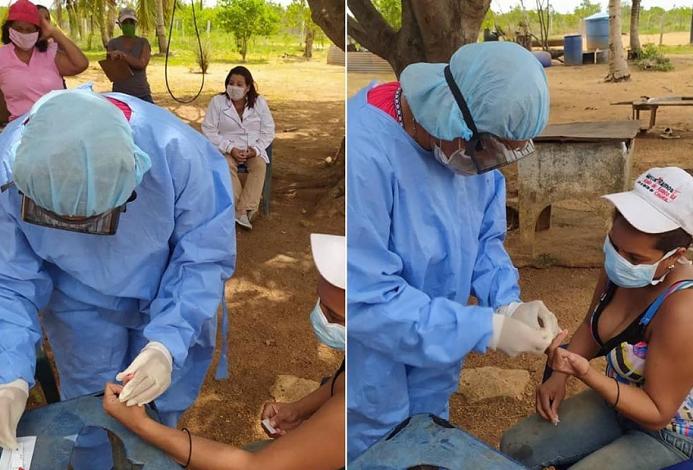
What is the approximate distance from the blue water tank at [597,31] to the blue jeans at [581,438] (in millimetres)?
15876

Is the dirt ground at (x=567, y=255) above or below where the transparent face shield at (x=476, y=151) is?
below

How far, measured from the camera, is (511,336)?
149 cm

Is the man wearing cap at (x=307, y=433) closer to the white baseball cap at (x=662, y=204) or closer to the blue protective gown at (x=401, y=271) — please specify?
the blue protective gown at (x=401, y=271)

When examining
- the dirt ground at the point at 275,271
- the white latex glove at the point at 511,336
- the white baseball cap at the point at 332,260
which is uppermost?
the white baseball cap at the point at 332,260

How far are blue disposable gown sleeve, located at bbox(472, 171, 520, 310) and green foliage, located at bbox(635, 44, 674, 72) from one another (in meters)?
12.6

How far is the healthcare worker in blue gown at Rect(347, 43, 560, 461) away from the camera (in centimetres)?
139

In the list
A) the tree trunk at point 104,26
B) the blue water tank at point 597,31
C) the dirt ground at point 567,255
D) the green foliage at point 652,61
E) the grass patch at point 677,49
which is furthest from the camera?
the blue water tank at point 597,31

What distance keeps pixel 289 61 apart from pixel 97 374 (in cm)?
627

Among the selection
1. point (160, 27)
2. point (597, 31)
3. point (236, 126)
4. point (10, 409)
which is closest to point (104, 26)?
point (160, 27)

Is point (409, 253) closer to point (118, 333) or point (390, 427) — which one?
point (390, 427)

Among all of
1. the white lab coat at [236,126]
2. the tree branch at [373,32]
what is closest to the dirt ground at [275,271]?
the tree branch at [373,32]

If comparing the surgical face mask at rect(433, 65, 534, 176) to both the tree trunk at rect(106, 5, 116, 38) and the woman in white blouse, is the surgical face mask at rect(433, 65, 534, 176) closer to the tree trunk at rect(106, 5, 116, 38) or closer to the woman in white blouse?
the woman in white blouse

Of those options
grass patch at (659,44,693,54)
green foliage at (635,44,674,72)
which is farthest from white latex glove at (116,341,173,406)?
grass patch at (659,44,693,54)

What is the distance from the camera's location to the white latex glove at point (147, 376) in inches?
57.3
